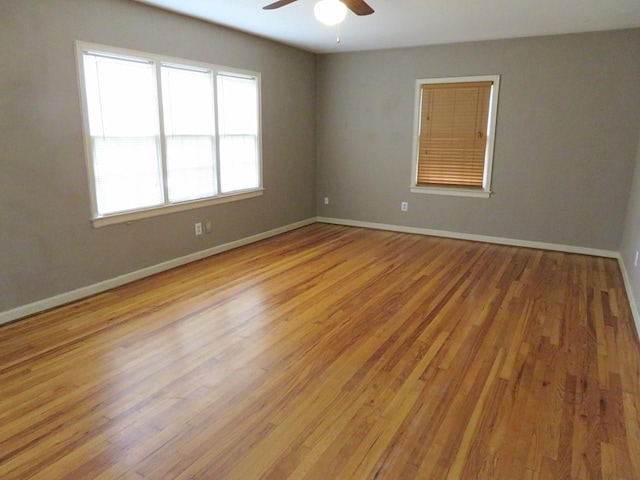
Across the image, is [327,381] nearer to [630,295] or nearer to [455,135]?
[630,295]

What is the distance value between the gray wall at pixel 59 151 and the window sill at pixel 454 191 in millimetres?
3092

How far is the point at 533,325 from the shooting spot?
3238 millimetres

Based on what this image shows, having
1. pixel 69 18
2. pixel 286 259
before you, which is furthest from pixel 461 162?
pixel 69 18

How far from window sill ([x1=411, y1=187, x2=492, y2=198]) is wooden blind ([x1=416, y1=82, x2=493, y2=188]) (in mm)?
78

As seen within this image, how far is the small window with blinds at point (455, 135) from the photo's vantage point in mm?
5469

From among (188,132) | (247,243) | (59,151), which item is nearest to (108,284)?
(59,151)

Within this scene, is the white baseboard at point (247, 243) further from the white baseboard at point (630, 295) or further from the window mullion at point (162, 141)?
the window mullion at point (162, 141)

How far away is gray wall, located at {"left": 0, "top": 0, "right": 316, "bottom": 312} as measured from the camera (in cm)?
309

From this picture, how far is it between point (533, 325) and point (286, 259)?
104 inches

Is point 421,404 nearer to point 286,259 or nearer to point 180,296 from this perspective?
point 180,296

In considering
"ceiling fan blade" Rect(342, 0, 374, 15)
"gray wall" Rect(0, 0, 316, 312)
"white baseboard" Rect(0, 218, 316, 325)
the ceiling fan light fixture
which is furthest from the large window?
"ceiling fan blade" Rect(342, 0, 374, 15)

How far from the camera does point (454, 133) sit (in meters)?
5.71

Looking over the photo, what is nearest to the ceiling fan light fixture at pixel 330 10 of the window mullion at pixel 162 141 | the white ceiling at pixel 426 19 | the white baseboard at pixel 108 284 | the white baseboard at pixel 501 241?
the white ceiling at pixel 426 19

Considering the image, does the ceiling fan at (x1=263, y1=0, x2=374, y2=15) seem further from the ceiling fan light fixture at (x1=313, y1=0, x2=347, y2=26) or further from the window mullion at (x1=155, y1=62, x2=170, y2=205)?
the window mullion at (x1=155, y1=62, x2=170, y2=205)
